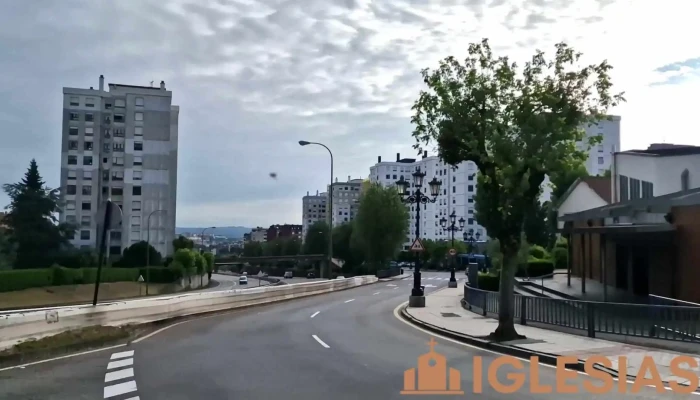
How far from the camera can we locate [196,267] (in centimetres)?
8869

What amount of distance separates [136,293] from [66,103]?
37.6 m

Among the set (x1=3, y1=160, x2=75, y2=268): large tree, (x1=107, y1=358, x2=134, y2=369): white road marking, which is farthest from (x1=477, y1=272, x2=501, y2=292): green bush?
(x1=3, y1=160, x2=75, y2=268): large tree

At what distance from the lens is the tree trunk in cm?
1756

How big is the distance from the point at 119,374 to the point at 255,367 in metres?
2.52

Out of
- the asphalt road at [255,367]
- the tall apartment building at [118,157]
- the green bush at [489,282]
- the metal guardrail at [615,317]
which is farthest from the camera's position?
the tall apartment building at [118,157]

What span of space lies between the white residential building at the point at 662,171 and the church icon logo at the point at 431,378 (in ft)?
79.8

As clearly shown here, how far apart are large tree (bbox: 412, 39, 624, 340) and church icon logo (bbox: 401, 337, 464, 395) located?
4.37 m

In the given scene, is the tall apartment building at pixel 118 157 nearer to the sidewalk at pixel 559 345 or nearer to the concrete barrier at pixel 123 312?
the concrete barrier at pixel 123 312

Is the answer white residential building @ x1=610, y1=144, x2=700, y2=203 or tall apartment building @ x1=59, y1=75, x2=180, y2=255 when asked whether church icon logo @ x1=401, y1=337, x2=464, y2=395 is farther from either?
tall apartment building @ x1=59, y1=75, x2=180, y2=255

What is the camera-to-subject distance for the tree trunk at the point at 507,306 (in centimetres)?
1756

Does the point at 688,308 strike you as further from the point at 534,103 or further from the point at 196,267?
the point at 196,267

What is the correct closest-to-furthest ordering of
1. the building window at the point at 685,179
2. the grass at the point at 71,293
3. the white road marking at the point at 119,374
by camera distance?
the white road marking at the point at 119,374
the building window at the point at 685,179
the grass at the point at 71,293

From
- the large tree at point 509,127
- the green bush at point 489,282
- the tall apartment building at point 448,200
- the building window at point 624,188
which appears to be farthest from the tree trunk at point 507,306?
the tall apartment building at point 448,200

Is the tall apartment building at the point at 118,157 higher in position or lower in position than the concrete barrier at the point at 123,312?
higher
